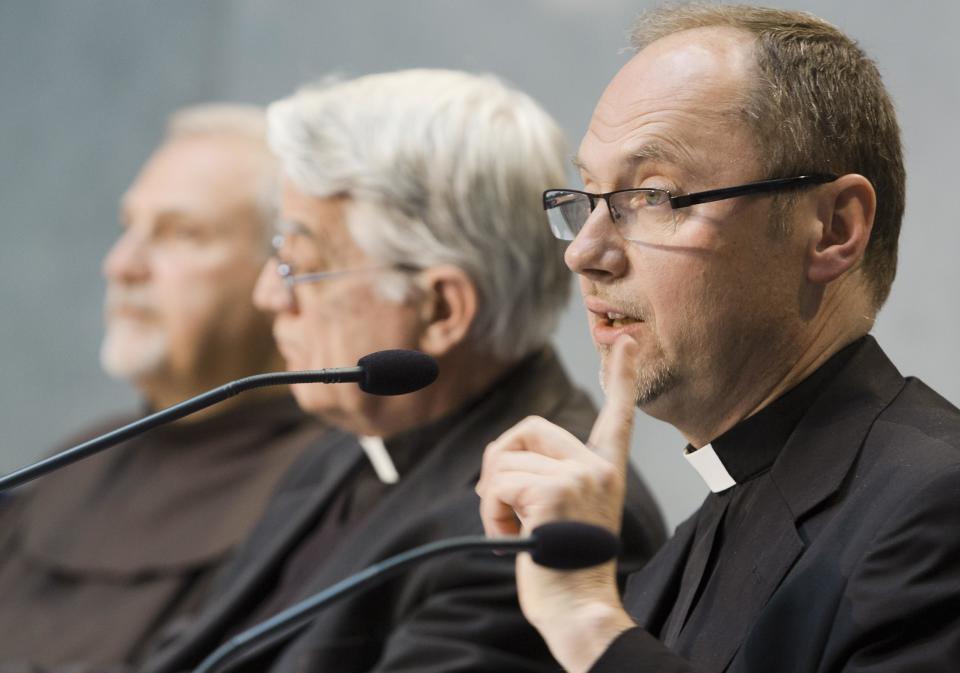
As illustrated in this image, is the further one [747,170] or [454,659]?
[454,659]

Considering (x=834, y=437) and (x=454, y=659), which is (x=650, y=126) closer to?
(x=834, y=437)

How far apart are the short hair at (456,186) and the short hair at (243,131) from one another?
1.01 m

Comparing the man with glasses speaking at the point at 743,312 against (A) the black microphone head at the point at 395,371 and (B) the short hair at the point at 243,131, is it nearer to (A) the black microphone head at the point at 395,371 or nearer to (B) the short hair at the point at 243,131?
(A) the black microphone head at the point at 395,371

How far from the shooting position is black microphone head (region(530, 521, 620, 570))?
58.2 inches

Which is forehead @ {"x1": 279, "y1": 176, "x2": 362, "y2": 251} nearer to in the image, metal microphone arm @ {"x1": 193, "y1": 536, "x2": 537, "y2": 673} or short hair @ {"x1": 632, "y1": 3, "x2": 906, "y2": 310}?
short hair @ {"x1": 632, "y1": 3, "x2": 906, "y2": 310}

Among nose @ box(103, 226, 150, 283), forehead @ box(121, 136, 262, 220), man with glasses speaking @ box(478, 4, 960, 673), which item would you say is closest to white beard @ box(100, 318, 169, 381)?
nose @ box(103, 226, 150, 283)

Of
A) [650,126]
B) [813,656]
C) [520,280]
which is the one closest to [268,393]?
[520,280]

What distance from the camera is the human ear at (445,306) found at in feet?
10.1

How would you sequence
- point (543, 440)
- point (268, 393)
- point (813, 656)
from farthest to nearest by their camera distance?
point (268, 393) < point (543, 440) < point (813, 656)

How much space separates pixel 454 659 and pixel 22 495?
2368 mm

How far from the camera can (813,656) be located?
1710 millimetres

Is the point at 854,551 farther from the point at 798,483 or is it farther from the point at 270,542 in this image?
the point at 270,542

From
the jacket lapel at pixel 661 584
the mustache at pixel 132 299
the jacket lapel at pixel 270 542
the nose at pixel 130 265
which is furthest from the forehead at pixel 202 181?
the jacket lapel at pixel 661 584

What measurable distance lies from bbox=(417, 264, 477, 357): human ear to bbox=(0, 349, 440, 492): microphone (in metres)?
1.16
